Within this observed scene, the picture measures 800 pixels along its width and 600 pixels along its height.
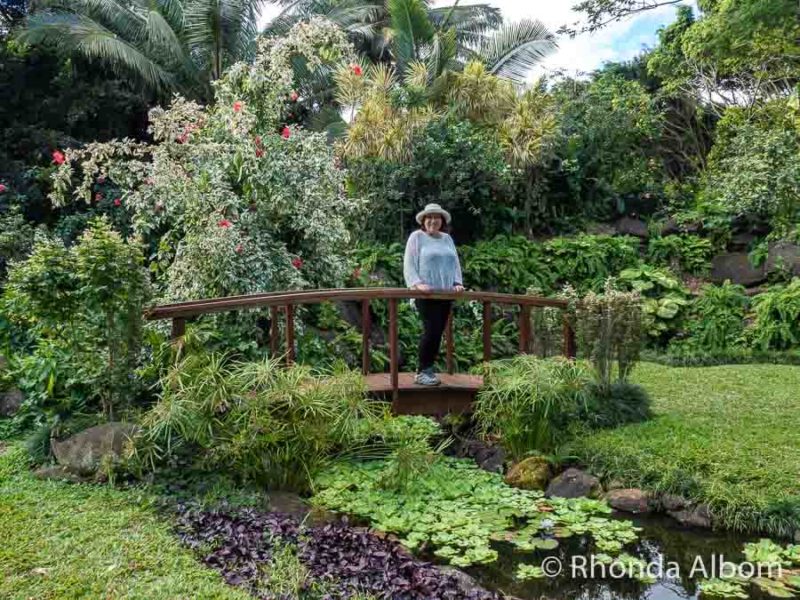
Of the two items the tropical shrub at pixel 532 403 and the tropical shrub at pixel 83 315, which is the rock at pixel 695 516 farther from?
the tropical shrub at pixel 83 315

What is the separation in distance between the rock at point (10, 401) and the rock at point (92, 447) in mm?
1452

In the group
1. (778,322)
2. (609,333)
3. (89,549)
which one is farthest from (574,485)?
(778,322)

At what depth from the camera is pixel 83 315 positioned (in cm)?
462

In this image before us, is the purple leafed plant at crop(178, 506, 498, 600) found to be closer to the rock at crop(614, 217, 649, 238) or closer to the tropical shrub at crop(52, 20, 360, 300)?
the tropical shrub at crop(52, 20, 360, 300)

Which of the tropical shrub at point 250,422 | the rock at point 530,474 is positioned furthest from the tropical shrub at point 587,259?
the tropical shrub at point 250,422

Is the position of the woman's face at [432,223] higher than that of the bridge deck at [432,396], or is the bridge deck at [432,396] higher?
the woman's face at [432,223]

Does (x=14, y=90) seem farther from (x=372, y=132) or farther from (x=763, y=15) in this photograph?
(x=763, y=15)

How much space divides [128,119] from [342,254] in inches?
292

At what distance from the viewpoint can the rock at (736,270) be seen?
1134 cm

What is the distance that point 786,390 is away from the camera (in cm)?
695

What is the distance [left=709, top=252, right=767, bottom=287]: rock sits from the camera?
1134cm

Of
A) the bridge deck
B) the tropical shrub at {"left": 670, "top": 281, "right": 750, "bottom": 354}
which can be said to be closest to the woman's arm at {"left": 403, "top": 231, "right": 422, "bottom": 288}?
the bridge deck

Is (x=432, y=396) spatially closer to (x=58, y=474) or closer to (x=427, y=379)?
(x=427, y=379)

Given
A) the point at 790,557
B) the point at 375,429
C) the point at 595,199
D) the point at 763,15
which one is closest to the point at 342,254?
the point at 375,429
